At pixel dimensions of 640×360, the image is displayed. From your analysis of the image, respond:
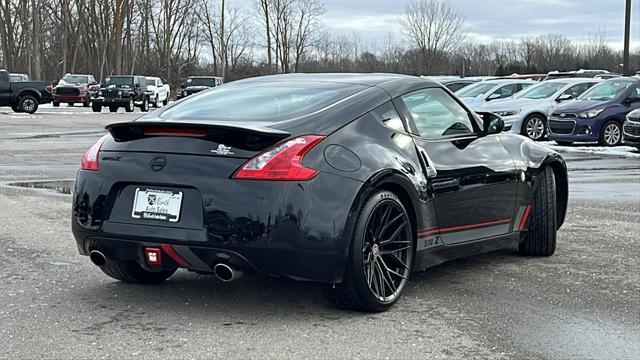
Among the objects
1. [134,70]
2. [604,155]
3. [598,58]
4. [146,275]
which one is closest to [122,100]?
[604,155]

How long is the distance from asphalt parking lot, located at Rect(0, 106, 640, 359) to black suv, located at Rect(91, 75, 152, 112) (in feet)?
105

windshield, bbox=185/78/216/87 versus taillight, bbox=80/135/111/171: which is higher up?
taillight, bbox=80/135/111/171

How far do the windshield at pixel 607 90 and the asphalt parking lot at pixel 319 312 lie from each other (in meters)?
13.3

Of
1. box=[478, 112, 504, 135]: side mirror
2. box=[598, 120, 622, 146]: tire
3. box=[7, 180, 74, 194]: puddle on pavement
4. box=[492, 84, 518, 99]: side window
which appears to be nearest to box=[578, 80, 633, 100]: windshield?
box=[598, 120, 622, 146]: tire

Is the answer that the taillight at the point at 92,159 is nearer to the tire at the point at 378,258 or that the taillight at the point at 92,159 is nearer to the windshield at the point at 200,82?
the tire at the point at 378,258

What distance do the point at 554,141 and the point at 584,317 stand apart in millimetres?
16460

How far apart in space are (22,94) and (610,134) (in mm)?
23759

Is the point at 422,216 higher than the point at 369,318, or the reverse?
the point at 422,216

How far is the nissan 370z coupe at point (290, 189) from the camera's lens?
14.7 feet

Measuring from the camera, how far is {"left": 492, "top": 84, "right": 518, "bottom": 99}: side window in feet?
78.3

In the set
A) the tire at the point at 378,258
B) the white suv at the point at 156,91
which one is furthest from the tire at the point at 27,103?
the tire at the point at 378,258

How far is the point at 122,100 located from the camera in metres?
38.6

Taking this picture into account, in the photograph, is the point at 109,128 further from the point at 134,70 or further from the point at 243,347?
the point at 134,70

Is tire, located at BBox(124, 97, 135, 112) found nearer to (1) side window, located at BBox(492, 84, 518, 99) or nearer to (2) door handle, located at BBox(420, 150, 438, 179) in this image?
(1) side window, located at BBox(492, 84, 518, 99)
